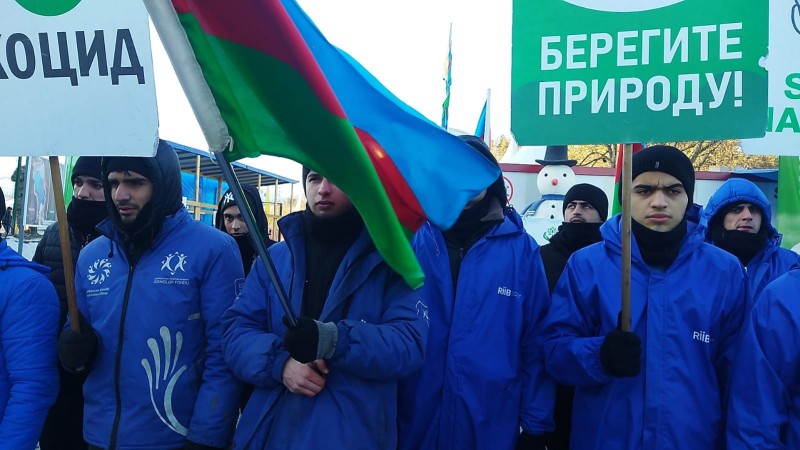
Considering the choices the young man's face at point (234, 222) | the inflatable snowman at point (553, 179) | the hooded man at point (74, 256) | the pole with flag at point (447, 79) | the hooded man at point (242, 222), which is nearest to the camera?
the hooded man at point (74, 256)

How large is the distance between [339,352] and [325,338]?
0.09 metres

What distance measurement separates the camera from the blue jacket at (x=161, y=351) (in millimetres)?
2652

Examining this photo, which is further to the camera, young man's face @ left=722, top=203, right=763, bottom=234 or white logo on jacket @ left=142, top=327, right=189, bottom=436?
young man's face @ left=722, top=203, right=763, bottom=234

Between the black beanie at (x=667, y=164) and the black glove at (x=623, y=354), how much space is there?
0.73 m

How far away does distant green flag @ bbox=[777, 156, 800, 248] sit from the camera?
17.3 ft

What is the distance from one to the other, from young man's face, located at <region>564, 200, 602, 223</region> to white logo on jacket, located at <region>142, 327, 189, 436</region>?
2.91m

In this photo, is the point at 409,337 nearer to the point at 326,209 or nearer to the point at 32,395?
the point at 326,209

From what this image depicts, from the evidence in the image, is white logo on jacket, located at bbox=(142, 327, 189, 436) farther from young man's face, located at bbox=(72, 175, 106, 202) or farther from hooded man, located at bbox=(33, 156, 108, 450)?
young man's face, located at bbox=(72, 175, 106, 202)

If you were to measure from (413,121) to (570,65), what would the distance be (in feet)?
2.21

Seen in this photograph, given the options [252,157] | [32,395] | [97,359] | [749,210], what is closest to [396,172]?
[252,157]

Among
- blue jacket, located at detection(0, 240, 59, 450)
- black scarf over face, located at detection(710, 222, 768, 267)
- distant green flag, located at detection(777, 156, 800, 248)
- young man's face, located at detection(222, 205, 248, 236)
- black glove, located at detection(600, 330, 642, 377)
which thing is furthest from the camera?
distant green flag, located at detection(777, 156, 800, 248)

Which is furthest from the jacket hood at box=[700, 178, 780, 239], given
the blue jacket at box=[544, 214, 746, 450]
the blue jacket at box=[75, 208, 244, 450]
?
the blue jacket at box=[75, 208, 244, 450]

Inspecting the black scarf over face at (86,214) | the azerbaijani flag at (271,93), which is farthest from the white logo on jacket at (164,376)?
the black scarf over face at (86,214)

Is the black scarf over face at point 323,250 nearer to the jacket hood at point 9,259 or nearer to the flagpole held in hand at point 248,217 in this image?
the flagpole held in hand at point 248,217
